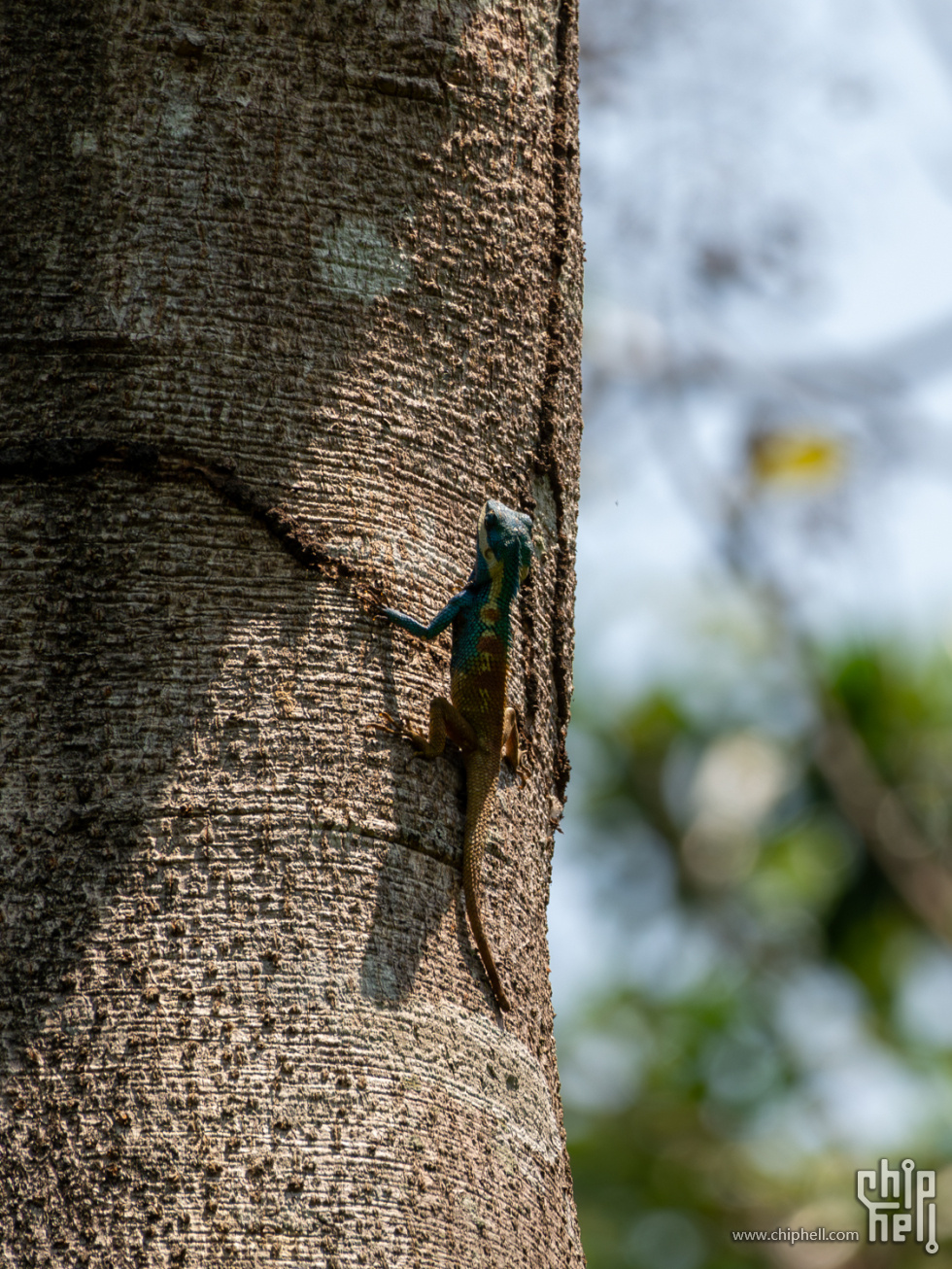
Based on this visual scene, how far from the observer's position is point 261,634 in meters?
2.01

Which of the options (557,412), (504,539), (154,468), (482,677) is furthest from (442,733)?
(557,412)

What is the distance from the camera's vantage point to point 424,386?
7.41 feet

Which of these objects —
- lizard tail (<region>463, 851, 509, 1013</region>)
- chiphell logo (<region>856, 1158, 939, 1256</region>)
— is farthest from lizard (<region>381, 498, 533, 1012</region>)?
chiphell logo (<region>856, 1158, 939, 1256</region>)

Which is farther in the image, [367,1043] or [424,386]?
[424,386]

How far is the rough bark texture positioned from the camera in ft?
5.79

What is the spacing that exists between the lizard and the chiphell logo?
32.7 ft

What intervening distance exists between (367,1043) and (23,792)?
0.55 metres

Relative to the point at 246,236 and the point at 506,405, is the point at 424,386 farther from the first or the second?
the point at 246,236

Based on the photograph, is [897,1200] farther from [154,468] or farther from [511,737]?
[154,468]

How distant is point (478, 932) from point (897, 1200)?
1081 centimetres

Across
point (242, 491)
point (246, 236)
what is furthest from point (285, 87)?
point (242, 491)

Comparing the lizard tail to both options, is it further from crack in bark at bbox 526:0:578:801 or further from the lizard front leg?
crack in bark at bbox 526:0:578:801

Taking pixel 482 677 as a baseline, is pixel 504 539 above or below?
above

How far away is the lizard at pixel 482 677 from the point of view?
6.95 ft
